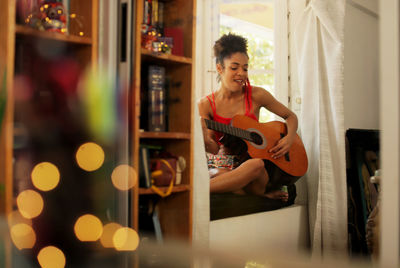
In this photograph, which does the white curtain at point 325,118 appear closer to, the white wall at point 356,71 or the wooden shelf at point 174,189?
the white wall at point 356,71

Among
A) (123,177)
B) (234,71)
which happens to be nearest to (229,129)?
(234,71)

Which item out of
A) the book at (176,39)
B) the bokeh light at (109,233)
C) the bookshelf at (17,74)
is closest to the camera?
the bookshelf at (17,74)

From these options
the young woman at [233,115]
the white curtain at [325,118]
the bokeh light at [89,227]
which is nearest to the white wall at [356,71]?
the white curtain at [325,118]

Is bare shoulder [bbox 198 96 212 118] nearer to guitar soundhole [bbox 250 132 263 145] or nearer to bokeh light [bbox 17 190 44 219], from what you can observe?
guitar soundhole [bbox 250 132 263 145]

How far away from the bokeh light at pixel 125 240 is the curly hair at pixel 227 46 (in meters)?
0.88

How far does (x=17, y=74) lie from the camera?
2.95 feet

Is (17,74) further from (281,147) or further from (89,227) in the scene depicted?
(281,147)

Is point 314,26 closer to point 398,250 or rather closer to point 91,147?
point 91,147

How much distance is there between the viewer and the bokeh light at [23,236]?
2.97ft

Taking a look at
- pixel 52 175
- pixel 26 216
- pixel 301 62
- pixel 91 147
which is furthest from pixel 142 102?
pixel 301 62

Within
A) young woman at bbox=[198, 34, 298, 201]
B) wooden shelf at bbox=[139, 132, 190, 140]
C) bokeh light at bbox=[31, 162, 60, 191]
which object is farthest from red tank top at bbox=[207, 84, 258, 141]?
bokeh light at bbox=[31, 162, 60, 191]

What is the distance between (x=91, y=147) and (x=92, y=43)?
276 millimetres

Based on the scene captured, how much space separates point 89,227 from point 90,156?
0.19 m

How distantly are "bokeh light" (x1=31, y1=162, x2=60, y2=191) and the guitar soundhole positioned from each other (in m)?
0.88
